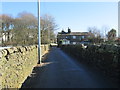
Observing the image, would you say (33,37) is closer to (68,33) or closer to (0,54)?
(0,54)

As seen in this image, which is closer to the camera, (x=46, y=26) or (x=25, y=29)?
(x=25, y=29)

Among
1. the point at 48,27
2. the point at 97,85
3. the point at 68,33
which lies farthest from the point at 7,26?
the point at 68,33

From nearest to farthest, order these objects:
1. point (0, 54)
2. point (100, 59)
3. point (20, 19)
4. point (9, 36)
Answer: point (0, 54) < point (100, 59) < point (9, 36) < point (20, 19)

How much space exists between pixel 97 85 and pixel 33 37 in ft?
135

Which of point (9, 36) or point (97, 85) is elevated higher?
point (9, 36)

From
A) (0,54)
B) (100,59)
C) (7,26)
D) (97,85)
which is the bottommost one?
(97,85)

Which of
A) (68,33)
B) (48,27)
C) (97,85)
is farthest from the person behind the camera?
(68,33)

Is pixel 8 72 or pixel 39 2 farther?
pixel 39 2

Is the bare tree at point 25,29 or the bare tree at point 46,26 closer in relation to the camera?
the bare tree at point 25,29

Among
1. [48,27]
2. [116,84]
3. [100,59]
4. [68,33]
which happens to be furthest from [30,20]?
[68,33]

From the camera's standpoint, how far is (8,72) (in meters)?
5.36

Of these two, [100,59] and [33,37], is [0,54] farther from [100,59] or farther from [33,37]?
[33,37]

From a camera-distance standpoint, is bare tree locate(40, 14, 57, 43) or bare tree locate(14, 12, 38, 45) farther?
bare tree locate(40, 14, 57, 43)

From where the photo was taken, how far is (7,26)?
4153cm
